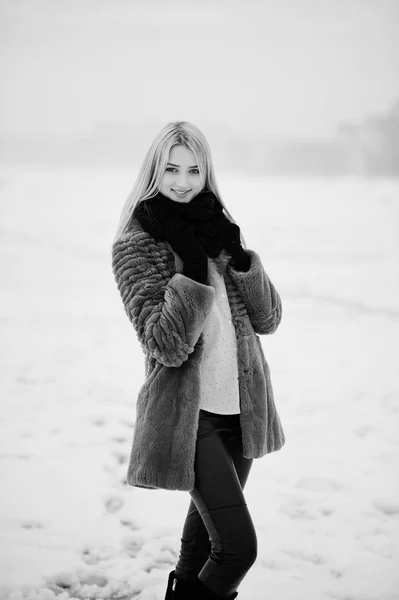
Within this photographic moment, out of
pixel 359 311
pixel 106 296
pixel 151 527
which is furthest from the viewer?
pixel 106 296

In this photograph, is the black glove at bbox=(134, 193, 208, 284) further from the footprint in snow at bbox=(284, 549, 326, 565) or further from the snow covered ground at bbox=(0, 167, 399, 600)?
the footprint in snow at bbox=(284, 549, 326, 565)

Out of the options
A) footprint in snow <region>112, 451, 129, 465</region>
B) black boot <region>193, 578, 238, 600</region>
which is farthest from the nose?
footprint in snow <region>112, 451, 129, 465</region>

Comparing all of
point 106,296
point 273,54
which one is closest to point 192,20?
point 273,54

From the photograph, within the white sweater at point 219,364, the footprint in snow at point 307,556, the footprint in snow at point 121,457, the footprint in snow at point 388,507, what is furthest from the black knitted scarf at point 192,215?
the footprint in snow at point 121,457

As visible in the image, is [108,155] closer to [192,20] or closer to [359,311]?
[192,20]

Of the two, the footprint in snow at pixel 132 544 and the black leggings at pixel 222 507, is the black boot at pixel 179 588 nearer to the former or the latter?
the black leggings at pixel 222 507

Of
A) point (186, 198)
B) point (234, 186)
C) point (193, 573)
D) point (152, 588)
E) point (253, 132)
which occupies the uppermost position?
point (253, 132)

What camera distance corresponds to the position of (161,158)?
5.19 feet

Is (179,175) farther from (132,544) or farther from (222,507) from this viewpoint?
(132,544)

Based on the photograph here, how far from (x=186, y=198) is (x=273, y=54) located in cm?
403

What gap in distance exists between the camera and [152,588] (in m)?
2.03

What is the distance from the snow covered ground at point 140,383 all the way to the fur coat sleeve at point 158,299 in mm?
1023

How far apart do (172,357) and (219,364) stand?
0.51 ft

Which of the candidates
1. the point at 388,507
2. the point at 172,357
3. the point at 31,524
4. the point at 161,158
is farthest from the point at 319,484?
the point at 161,158
